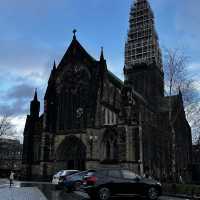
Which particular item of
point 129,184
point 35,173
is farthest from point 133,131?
point 129,184

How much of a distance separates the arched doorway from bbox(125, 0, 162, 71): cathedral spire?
34.9 metres

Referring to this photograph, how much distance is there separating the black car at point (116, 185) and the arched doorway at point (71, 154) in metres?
30.0

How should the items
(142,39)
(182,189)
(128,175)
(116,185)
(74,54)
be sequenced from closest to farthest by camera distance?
(116,185) → (128,175) → (182,189) → (74,54) → (142,39)

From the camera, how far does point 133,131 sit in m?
44.4

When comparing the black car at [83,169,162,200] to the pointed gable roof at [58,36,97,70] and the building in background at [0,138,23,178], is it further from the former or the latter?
the building in background at [0,138,23,178]

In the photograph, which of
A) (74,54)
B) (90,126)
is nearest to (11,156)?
(74,54)

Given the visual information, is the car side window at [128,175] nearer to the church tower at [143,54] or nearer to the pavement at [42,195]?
the pavement at [42,195]

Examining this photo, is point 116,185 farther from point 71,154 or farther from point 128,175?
point 71,154

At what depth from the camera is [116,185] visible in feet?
57.0

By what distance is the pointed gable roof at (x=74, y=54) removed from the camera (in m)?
51.3

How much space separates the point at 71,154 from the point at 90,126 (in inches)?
228

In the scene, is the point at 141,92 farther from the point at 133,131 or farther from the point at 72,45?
the point at 133,131

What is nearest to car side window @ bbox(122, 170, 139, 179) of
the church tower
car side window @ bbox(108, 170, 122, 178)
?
car side window @ bbox(108, 170, 122, 178)

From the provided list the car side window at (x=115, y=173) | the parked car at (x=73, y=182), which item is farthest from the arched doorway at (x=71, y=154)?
the car side window at (x=115, y=173)
